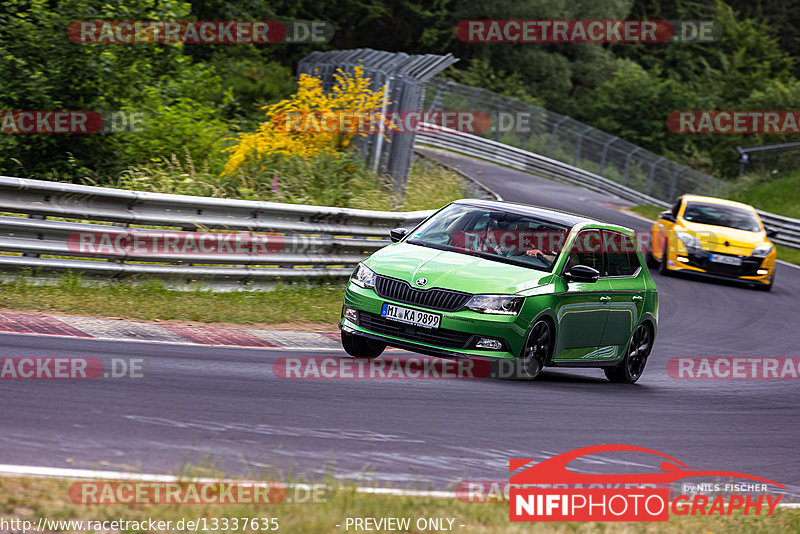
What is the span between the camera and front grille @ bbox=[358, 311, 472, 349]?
934cm

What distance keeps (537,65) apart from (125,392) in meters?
58.3

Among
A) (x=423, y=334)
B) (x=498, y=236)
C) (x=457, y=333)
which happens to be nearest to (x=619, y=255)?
(x=498, y=236)

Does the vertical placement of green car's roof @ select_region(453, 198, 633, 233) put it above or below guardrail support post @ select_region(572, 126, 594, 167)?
above

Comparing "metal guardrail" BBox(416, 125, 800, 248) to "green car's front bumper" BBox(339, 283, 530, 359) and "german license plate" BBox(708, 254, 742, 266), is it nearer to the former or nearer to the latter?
"german license plate" BBox(708, 254, 742, 266)

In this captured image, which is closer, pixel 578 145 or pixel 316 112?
pixel 316 112

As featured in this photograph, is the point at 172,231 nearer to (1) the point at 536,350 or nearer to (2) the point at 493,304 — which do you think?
(2) the point at 493,304

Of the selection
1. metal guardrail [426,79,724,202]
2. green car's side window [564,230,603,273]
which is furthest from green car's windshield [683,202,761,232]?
metal guardrail [426,79,724,202]

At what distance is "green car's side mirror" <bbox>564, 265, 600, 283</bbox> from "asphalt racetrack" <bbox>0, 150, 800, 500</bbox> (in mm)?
1003

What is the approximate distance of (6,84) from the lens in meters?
15.7

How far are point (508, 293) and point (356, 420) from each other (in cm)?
242

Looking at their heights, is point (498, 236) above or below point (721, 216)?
above

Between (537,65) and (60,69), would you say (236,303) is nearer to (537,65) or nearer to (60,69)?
(60,69)

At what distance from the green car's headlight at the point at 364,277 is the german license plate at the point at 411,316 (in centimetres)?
32

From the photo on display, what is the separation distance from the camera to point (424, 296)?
942 centimetres
